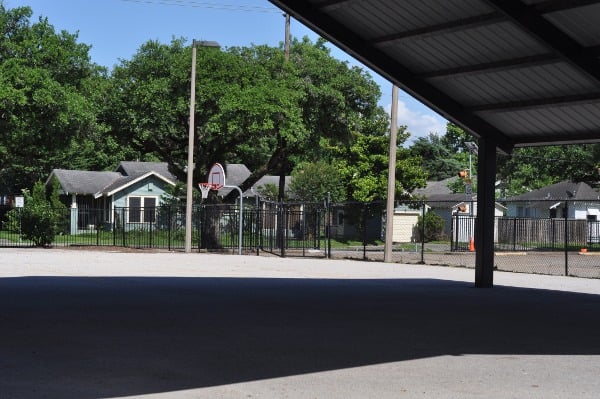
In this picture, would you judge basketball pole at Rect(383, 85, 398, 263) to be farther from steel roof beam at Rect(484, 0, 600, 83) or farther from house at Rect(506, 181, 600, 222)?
house at Rect(506, 181, 600, 222)

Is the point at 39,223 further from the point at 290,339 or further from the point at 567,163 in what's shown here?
the point at 290,339

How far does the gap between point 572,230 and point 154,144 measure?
21.4 m

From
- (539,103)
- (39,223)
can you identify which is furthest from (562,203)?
(539,103)

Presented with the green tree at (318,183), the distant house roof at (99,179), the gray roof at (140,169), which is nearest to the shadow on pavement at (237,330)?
the green tree at (318,183)

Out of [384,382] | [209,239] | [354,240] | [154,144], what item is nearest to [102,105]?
[154,144]

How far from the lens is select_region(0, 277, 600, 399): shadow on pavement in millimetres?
8562

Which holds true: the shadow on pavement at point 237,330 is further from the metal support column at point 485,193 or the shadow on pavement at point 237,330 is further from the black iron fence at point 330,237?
the black iron fence at point 330,237

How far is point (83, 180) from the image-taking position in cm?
6569

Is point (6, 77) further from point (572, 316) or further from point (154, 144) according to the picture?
point (572, 316)

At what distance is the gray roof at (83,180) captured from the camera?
63.7 meters

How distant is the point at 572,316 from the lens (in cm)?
1473

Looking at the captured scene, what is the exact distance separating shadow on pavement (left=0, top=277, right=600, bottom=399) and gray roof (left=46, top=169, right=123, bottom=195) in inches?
1781

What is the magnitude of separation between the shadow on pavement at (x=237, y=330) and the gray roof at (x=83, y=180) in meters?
45.3

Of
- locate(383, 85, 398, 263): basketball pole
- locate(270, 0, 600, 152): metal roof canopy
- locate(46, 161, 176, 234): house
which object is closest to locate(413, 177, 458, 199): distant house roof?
locate(46, 161, 176, 234): house
